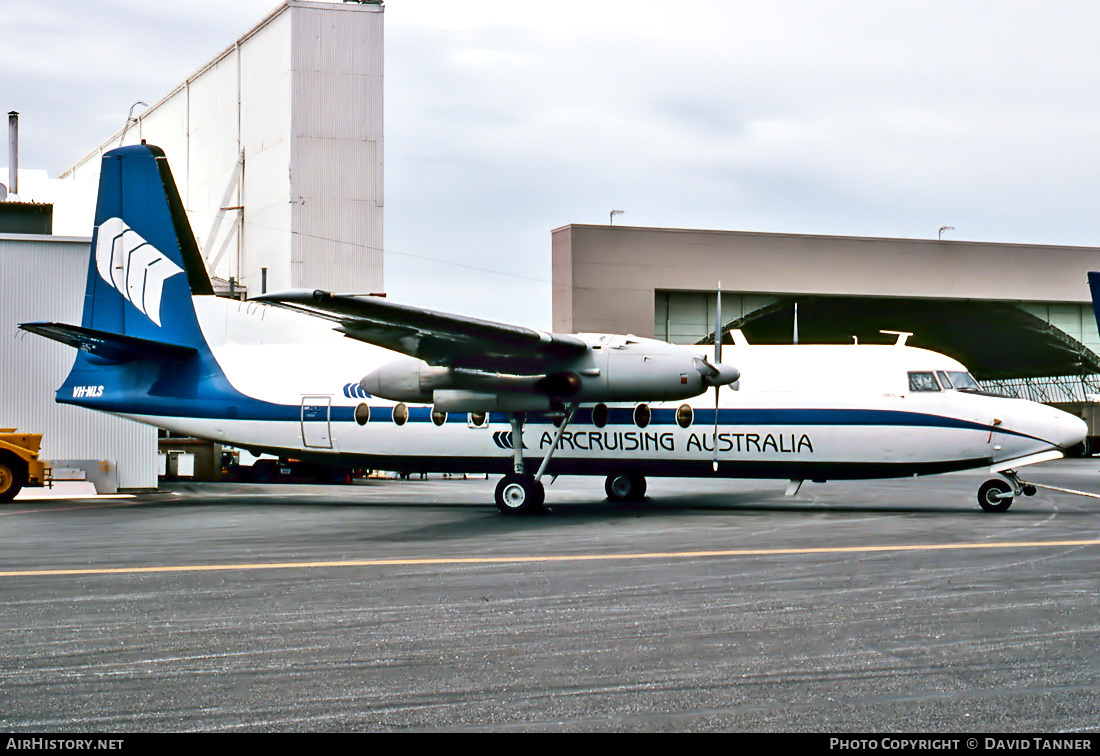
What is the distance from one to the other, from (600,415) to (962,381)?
6614mm

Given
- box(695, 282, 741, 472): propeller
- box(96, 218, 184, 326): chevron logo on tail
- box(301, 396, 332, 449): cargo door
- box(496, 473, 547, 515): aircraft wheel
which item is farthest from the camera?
box(96, 218, 184, 326): chevron logo on tail

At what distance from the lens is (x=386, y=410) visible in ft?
65.7

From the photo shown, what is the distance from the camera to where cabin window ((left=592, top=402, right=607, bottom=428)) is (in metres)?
19.0

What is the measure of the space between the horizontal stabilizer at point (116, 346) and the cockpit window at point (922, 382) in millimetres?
→ 14451

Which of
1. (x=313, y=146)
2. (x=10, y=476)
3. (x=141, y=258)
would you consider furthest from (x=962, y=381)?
(x=313, y=146)

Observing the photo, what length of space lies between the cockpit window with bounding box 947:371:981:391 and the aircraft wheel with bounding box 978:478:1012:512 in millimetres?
1719

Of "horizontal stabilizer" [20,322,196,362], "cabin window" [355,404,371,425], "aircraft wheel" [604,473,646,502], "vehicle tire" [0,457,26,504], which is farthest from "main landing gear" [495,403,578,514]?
"vehicle tire" [0,457,26,504]

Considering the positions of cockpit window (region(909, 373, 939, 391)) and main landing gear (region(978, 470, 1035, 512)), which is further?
cockpit window (region(909, 373, 939, 391))

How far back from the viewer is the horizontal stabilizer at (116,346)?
19041 millimetres

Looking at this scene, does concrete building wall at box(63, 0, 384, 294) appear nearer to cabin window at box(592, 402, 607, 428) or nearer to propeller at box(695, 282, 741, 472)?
cabin window at box(592, 402, 607, 428)

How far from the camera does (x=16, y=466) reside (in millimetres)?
21234

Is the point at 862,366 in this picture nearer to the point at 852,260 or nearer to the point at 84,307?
the point at 84,307

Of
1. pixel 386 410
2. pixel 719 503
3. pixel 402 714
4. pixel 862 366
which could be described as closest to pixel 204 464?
pixel 386 410

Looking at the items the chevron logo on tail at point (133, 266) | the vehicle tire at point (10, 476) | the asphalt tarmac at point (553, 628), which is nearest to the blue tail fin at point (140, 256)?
the chevron logo on tail at point (133, 266)
